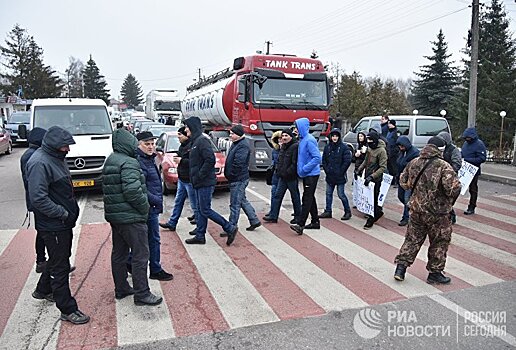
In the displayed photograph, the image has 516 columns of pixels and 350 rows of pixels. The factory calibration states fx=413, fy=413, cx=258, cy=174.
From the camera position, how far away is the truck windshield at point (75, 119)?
1021 cm

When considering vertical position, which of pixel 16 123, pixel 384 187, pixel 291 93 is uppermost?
pixel 291 93

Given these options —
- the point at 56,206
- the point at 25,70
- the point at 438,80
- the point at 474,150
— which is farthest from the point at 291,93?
the point at 25,70

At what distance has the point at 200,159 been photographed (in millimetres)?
5977

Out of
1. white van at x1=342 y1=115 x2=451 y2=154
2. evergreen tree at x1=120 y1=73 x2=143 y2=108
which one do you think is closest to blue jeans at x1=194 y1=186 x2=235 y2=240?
white van at x1=342 y1=115 x2=451 y2=154

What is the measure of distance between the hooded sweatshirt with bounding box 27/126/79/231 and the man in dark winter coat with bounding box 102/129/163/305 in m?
0.37

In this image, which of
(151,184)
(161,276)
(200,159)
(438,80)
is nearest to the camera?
(151,184)

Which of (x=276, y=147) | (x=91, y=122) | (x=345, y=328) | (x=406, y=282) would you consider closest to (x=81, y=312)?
(x=345, y=328)

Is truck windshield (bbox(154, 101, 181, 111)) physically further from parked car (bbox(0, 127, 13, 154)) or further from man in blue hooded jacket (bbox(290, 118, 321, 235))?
man in blue hooded jacket (bbox(290, 118, 321, 235))

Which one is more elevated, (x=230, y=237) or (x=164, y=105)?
(x=164, y=105)

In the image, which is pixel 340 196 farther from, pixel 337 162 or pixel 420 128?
pixel 420 128

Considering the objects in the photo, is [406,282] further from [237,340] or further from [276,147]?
[276,147]

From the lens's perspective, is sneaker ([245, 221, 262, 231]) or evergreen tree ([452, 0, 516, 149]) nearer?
sneaker ([245, 221, 262, 231])

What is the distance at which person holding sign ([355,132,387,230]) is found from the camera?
745cm

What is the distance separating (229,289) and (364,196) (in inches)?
153
